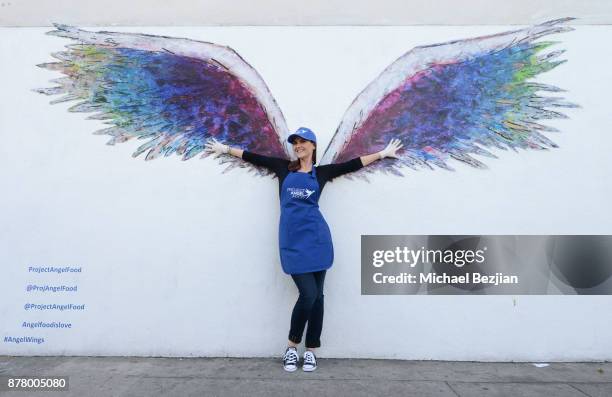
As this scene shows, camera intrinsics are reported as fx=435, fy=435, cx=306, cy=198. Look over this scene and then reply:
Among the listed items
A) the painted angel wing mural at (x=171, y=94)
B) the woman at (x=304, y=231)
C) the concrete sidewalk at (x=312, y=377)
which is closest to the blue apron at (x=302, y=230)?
the woman at (x=304, y=231)

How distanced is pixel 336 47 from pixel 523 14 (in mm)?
1675

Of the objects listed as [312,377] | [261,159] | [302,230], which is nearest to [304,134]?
[261,159]

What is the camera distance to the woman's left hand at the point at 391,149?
3.71 meters

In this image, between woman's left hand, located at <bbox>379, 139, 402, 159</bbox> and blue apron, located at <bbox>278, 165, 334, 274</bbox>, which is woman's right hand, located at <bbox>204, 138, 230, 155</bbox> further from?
woman's left hand, located at <bbox>379, 139, 402, 159</bbox>

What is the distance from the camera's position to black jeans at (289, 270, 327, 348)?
11.3ft

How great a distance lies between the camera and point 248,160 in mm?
3699

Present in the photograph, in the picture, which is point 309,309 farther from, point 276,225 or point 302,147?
point 302,147

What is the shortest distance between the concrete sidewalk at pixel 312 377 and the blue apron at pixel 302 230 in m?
0.86

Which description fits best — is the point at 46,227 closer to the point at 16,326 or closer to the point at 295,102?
the point at 16,326

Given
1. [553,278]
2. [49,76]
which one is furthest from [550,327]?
[49,76]

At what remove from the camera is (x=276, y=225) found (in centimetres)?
380

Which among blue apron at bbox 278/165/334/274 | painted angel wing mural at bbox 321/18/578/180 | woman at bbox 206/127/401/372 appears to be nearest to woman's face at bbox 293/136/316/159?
woman at bbox 206/127/401/372

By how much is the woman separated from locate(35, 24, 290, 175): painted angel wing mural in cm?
28

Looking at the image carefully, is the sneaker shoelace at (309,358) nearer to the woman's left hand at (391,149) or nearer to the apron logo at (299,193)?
the apron logo at (299,193)
